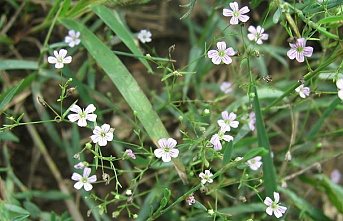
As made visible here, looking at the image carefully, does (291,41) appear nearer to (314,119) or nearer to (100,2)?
(100,2)

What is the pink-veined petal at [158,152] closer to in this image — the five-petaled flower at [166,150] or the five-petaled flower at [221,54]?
the five-petaled flower at [166,150]

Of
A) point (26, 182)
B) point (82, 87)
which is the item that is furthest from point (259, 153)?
point (26, 182)

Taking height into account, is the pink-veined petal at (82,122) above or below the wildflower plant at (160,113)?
above

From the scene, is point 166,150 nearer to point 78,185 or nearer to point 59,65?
point 78,185

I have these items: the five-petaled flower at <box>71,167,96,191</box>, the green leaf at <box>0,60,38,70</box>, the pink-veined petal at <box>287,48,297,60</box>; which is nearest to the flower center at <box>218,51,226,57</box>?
the pink-veined petal at <box>287,48,297,60</box>

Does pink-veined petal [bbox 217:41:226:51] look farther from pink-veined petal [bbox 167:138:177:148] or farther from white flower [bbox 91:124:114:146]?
white flower [bbox 91:124:114:146]

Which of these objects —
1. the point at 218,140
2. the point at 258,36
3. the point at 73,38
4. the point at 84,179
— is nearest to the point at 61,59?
the point at 73,38

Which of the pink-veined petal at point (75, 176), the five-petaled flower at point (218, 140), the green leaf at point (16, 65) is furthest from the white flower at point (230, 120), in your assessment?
the green leaf at point (16, 65)

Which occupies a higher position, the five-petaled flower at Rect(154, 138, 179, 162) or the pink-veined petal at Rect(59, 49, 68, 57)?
the pink-veined petal at Rect(59, 49, 68, 57)
